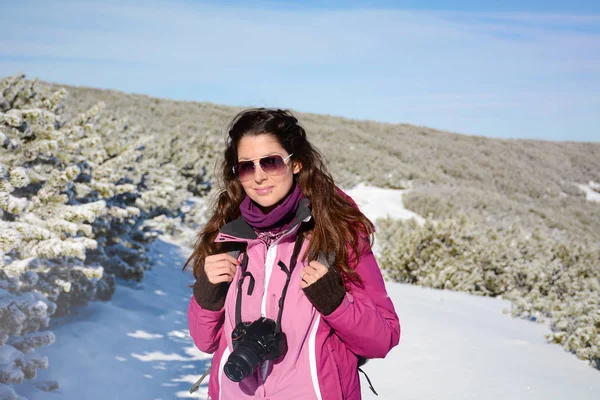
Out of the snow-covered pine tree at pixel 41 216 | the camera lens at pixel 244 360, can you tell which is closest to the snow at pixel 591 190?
the snow-covered pine tree at pixel 41 216

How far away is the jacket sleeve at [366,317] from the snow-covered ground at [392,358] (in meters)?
2.41

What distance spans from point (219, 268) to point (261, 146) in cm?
53

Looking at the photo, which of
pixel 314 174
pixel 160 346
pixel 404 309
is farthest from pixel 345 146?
pixel 314 174

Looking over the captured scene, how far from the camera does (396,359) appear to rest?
4.71 meters

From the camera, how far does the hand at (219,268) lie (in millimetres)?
1811

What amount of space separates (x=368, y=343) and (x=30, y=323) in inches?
106

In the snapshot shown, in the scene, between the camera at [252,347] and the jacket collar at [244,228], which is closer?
the camera at [252,347]

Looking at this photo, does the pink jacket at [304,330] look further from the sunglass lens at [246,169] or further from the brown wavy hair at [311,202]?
the sunglass lens at [246,169]

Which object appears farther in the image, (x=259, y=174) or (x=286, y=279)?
(x=259, y=174)

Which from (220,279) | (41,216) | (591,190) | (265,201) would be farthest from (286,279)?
(591,190)

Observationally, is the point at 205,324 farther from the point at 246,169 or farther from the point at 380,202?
the point at 380,202

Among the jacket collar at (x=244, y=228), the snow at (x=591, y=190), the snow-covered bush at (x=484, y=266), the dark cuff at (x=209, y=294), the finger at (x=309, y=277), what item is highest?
the snow at (x=591, y=190)

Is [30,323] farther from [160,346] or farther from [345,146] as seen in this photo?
[345,146]

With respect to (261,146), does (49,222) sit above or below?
below
